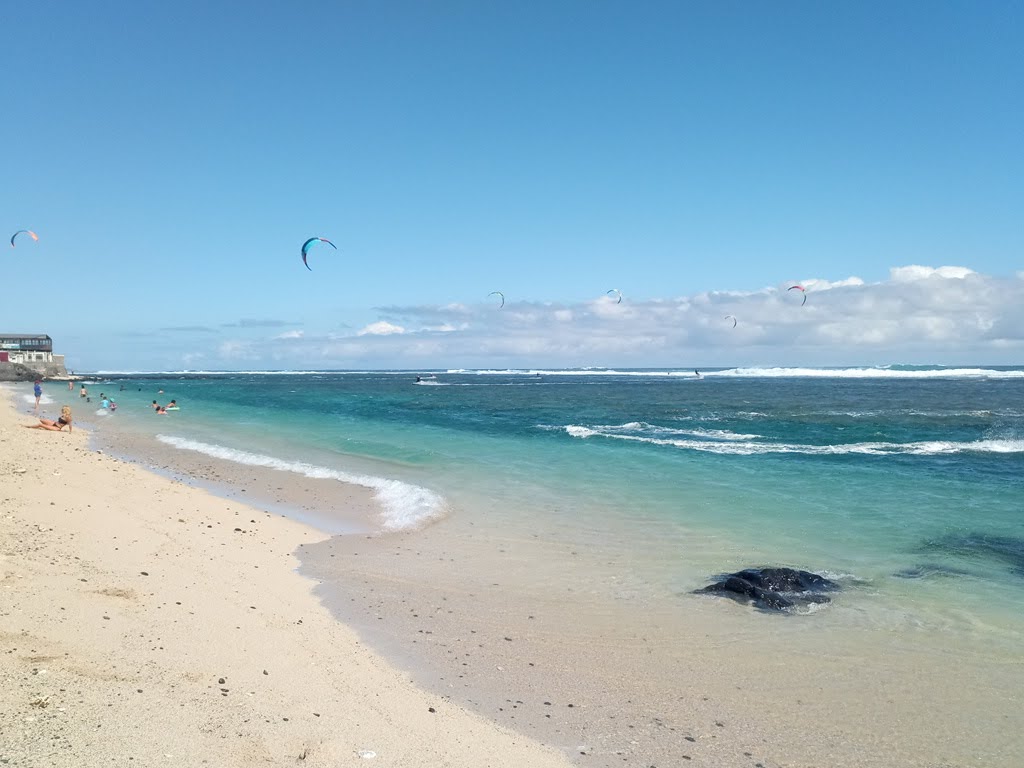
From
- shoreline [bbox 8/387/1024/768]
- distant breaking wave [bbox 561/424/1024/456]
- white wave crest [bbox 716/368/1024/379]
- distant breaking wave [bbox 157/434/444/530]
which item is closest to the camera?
shoreline [bbox 8/387/1024/768]

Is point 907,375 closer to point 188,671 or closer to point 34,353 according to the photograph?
point 34,353

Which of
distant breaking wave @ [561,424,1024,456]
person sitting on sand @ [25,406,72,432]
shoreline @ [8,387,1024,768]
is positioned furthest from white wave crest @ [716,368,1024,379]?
shoreline @ [8,387,1024,768]

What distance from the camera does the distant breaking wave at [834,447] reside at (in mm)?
23016

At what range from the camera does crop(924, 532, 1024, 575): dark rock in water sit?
10.8 metres

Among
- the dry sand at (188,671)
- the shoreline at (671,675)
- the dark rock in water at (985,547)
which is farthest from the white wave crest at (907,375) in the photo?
the dry sand at (188,671)

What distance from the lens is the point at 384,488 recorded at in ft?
54.9

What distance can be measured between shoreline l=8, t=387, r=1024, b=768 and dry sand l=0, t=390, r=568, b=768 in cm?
50

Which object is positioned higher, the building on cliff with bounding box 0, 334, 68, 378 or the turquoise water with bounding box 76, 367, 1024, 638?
the building on cliff with bounding box 0, 334, 68, 378

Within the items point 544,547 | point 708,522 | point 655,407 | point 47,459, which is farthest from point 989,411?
point 47,459

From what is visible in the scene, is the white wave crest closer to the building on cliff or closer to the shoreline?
the building on cliff

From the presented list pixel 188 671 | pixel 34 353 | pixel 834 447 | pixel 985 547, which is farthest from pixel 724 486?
pixel 34 353

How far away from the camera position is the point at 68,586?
7273 mm

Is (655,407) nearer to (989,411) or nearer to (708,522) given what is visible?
(989,411)

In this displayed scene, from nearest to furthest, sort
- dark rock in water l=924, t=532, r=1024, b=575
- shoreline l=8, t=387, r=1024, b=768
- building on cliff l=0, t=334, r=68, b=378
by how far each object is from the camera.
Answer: shoreline l=8, t=387, r=1024, b=768, dark rock in water l=924, t=532, r=1024, b=575, building on cliff l=0, t=334, r=68, b=378
